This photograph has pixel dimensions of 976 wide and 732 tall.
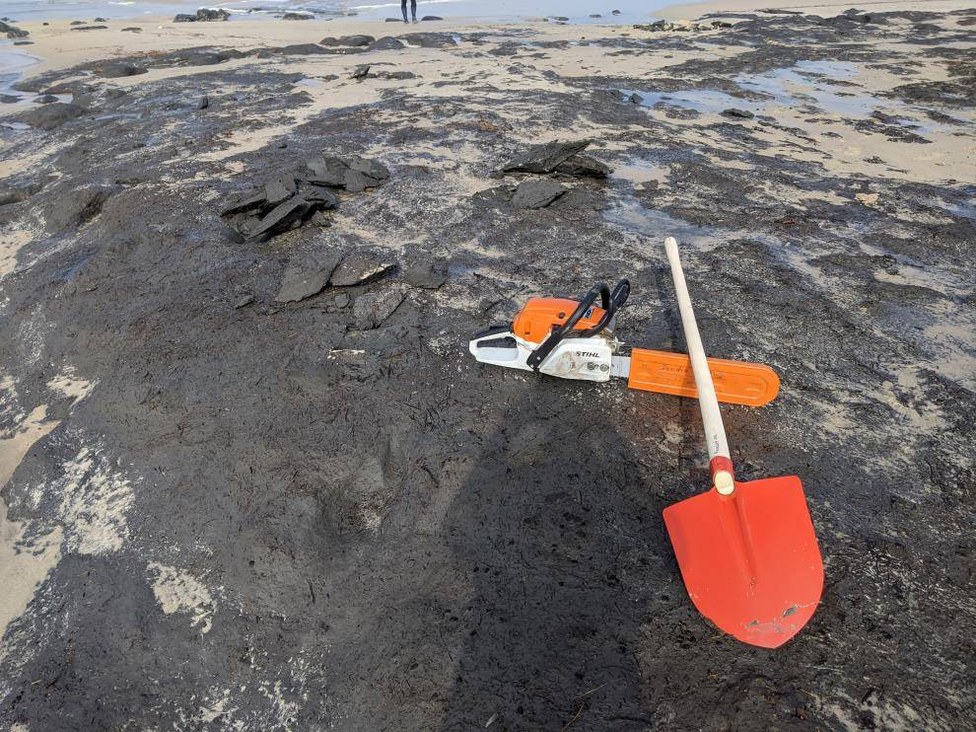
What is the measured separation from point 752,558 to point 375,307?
10.8 ft

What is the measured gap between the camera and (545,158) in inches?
273

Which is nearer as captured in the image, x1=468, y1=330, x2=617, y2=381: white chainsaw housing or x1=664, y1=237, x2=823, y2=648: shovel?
x1=664, y1=237, x2=823, y2=648: shovel

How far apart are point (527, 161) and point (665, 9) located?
2445cm

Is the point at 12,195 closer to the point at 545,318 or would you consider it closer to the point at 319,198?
the point at 319,198

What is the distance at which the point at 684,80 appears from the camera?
11711mm

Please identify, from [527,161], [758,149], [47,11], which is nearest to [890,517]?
[527,161]

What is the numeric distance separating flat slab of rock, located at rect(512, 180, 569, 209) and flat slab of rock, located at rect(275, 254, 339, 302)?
235cm

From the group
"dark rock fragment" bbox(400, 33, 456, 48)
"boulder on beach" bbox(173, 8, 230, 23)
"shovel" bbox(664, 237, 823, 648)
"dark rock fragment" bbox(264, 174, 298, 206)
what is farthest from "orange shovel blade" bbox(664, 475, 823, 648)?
Answer: "boulder on beach" bbox(173, 8, 230, 23)

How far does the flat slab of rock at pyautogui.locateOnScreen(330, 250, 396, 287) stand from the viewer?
474 centimetres

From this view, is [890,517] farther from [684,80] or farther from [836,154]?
[684,80]

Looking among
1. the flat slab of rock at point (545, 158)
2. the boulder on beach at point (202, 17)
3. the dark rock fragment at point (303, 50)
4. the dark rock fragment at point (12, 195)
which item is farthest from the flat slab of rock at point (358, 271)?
the boulder on beach at point (202, 17)

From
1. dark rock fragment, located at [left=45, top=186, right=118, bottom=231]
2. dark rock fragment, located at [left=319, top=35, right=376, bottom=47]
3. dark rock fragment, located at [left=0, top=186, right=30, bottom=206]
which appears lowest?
dark rock fragment, located at [left=0, top=186, right=30, bottom=206]

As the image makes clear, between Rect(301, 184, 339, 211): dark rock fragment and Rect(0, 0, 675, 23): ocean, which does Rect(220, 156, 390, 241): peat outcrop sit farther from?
Rect(0, 0, 675, 23): ocean

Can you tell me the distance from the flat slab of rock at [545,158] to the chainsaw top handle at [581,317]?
4131 millimetres
